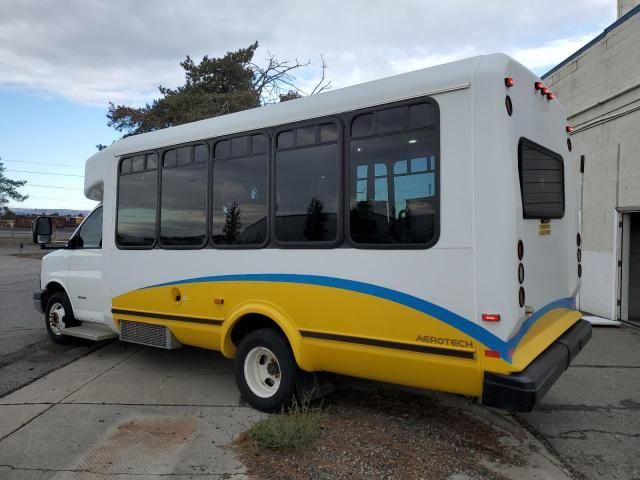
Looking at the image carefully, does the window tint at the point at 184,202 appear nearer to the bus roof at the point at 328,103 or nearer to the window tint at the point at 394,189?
the bus roof at the point at 328,103

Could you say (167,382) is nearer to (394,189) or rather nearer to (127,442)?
(127,442)

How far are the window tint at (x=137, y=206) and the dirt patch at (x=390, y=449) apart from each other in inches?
107

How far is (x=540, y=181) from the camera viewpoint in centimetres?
386

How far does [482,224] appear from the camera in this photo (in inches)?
128

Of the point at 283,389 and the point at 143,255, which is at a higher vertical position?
the point at 143,255

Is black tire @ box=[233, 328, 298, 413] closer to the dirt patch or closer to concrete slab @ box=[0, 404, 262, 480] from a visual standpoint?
concrete slab @ box=[0, 404, 262, 480]

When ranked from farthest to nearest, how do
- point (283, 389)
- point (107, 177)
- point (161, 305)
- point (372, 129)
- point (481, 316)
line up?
point (107, 177) < point (161, 305) < point (283, 389) < point (372, 129) < point (481, 316)

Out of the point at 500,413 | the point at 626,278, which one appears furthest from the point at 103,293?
the point at 626,278

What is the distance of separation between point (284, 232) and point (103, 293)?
2.95 m

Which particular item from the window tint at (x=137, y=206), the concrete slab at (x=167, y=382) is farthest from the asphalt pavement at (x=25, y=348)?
the window tint at (x=137, y=206)

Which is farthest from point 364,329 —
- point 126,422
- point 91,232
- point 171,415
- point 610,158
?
point 610,158

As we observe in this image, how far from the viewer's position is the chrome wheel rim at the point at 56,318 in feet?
22.5

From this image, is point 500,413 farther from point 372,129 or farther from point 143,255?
point 143,255

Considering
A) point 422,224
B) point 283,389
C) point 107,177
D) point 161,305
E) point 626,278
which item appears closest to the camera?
point 422,224
